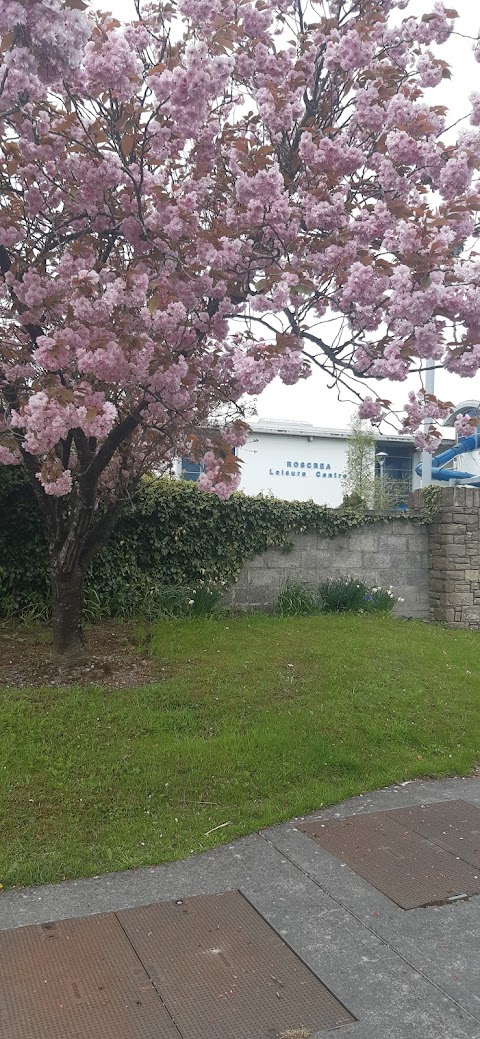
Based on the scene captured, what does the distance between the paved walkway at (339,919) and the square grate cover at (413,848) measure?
101 millimetres

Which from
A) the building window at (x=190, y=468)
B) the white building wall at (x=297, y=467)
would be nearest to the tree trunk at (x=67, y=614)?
the building window at (x=190, y=468)

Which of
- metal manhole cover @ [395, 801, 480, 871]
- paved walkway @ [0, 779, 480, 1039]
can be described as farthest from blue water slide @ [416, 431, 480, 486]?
paved walkway @ [0, 779, 480, 1039]

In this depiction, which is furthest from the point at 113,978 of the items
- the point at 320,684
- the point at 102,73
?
the point at 102,73

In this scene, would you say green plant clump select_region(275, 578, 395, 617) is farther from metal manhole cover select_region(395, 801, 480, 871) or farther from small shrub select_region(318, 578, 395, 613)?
metal manhole cover select_region(395, 801, 480, 871)

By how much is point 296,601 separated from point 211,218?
5676 millimetres

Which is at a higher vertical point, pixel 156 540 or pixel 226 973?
pixel 156 540

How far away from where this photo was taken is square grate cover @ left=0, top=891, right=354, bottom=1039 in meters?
2.44

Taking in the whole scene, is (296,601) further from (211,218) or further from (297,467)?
(297,467)

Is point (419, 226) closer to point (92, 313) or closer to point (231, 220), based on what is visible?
point (231, 220)

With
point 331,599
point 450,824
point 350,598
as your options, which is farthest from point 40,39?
point 350,598

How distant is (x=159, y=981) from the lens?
2.66 metres

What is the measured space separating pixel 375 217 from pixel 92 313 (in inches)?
82.6

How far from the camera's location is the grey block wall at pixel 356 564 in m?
9.85

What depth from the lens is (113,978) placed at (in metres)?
2.68
